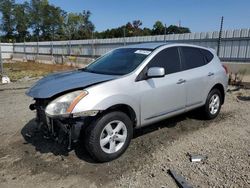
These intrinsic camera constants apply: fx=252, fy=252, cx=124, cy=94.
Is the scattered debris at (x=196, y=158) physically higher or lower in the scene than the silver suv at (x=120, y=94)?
lower

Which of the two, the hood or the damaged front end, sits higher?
the hood

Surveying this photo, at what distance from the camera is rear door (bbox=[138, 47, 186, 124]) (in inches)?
161

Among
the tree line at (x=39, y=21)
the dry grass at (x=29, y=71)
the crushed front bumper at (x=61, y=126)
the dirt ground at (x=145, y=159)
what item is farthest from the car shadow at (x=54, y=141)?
the tree line at (x=39, y=21)

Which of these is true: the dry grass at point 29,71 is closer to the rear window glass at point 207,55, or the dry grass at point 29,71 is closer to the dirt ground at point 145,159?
the dirt ground at point 145,159

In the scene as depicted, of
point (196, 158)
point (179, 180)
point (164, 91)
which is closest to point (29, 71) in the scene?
point (164, 91)

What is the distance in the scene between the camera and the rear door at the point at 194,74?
486 cm

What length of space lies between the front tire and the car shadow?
0.24 metres

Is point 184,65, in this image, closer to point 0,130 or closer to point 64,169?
point 64,169

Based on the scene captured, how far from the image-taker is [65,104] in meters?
3.38

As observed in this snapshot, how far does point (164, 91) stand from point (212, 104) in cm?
187

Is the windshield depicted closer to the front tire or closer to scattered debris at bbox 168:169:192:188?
the front tire

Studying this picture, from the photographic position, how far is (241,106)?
6.92 m

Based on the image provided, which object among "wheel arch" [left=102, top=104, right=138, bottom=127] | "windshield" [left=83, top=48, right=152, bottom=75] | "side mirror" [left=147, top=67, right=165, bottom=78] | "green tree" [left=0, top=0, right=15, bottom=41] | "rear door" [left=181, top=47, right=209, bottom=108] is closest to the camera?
"wheel arch" [left=102, top=104, right=138, bottom=127]

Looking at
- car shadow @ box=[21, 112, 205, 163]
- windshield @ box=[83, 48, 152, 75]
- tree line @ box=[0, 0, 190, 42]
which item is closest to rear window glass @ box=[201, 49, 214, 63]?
car shadow @ box=[21, 112, 205, 163]
